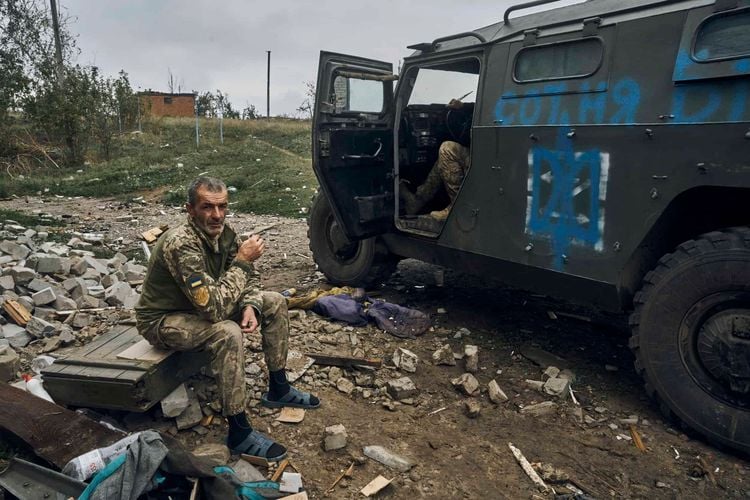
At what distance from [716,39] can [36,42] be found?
20649 mm

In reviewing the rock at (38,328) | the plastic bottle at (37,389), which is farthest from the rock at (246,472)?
the rock at (38,328)

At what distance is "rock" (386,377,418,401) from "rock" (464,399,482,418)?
0.36m

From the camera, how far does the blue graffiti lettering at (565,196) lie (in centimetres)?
323

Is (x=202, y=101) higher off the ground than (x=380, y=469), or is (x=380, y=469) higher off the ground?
(x=202, y=101)

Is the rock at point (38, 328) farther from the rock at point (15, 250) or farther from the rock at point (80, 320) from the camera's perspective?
the rock at point (15, 250)

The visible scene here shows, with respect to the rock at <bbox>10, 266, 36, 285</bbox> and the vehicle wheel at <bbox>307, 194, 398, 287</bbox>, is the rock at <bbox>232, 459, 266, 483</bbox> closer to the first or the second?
the vehicle wheel at <bbox>307, 194, 398, 287</bbox>

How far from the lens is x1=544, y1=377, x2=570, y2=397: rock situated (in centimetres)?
344

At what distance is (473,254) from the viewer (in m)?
4.03

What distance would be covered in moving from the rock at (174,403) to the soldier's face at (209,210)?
3.00 ft

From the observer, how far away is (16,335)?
3938mm

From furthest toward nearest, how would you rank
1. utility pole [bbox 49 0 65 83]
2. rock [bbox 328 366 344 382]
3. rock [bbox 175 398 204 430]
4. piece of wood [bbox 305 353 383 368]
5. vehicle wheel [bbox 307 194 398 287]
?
1. utility pole [bbox 49 0 65 83]
2. vehicle wheel [bbox 307 194 398 287]
3. piece of wood [bbox 305 353 383 368]
4. rock [bbox 328 366 344 382]
5. rock [bbox 175 398 204 430]

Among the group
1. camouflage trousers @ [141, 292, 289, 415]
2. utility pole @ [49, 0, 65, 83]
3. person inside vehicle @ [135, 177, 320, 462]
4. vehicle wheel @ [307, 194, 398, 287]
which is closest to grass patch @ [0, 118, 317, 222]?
utility pole @ [49, 0, 65, 83]

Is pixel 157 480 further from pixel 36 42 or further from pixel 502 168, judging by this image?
pixel 36 42

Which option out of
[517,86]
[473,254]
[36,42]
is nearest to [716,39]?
[517,86]
